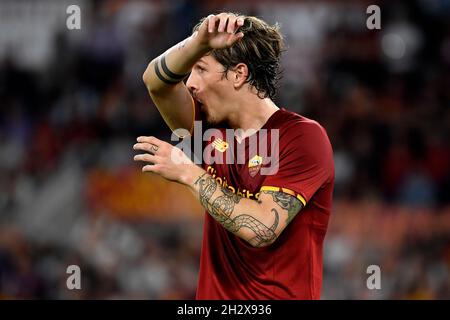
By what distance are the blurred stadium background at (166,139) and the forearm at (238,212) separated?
4674 mm

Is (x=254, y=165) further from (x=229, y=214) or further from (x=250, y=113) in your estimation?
(x=229, y=214)

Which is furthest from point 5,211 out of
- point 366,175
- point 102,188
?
point 366,175

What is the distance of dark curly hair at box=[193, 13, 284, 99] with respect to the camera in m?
4.11

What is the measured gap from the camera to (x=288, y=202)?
3.75m

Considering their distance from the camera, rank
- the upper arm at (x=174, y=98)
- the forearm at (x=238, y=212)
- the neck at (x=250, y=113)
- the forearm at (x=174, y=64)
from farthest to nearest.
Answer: the upper arm at (x=174, y=98)
the neck at (x=250, y=113)
the forearm at (x=174, y=64)
the forearm at (x=238, y=212)

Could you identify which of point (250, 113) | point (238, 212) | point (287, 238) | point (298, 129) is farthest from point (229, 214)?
point (250, 113)

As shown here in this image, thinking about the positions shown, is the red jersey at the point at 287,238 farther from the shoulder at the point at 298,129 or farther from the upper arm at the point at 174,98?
the upper arm at the point at 174,98

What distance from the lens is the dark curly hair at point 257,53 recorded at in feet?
13.5

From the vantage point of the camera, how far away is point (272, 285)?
3.87 m

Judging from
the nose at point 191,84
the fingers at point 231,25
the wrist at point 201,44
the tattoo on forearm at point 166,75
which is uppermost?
the fingers at point 231,25

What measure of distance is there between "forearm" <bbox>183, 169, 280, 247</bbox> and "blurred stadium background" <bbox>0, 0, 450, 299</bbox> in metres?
4.67

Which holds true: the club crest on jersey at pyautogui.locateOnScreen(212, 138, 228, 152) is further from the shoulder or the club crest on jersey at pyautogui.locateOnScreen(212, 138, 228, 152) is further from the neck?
the shoulder

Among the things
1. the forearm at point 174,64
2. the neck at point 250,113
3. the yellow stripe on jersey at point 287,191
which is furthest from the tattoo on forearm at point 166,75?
the yellow stripe on jersey at point 287,191

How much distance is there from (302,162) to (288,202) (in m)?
0.21
